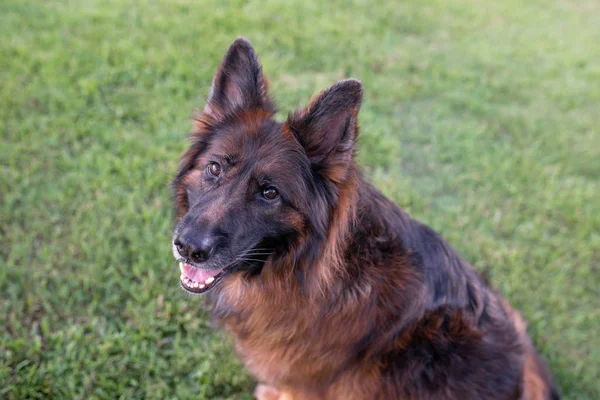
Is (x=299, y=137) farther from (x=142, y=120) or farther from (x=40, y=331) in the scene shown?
(x=142, y=120)

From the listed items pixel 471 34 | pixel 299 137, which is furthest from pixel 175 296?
pixel 471 34

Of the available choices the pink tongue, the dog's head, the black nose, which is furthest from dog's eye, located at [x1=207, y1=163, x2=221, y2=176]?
the pink tongue

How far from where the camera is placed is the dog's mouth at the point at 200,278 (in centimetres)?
259

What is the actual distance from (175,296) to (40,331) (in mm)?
971

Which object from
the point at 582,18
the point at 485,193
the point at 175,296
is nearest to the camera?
the point at 175,296

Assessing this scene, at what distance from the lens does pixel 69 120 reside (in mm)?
5086

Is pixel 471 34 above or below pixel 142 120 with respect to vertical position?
above

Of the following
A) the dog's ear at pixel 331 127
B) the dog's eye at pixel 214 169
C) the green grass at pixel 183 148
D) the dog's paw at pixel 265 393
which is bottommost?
the dog's paw at pixel 265 393

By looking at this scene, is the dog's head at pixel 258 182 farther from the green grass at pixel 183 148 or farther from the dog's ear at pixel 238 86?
the green grass at pixel 183 148

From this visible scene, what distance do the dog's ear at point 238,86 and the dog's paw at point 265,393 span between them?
6.25 ft

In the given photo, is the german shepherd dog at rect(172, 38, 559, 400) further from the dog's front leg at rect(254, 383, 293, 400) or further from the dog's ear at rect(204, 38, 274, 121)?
the dog's front leg at rect(254, 383, 293, 400)

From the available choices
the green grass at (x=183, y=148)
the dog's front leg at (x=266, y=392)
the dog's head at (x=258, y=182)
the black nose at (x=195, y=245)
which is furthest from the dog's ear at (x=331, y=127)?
the green grass at (x=183, y=148)

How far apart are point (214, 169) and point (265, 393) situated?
1722 millimetres

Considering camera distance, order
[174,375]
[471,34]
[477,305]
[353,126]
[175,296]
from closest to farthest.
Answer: [353,126]
[477,305]
[174,375]
[175,296]
[471,34]
